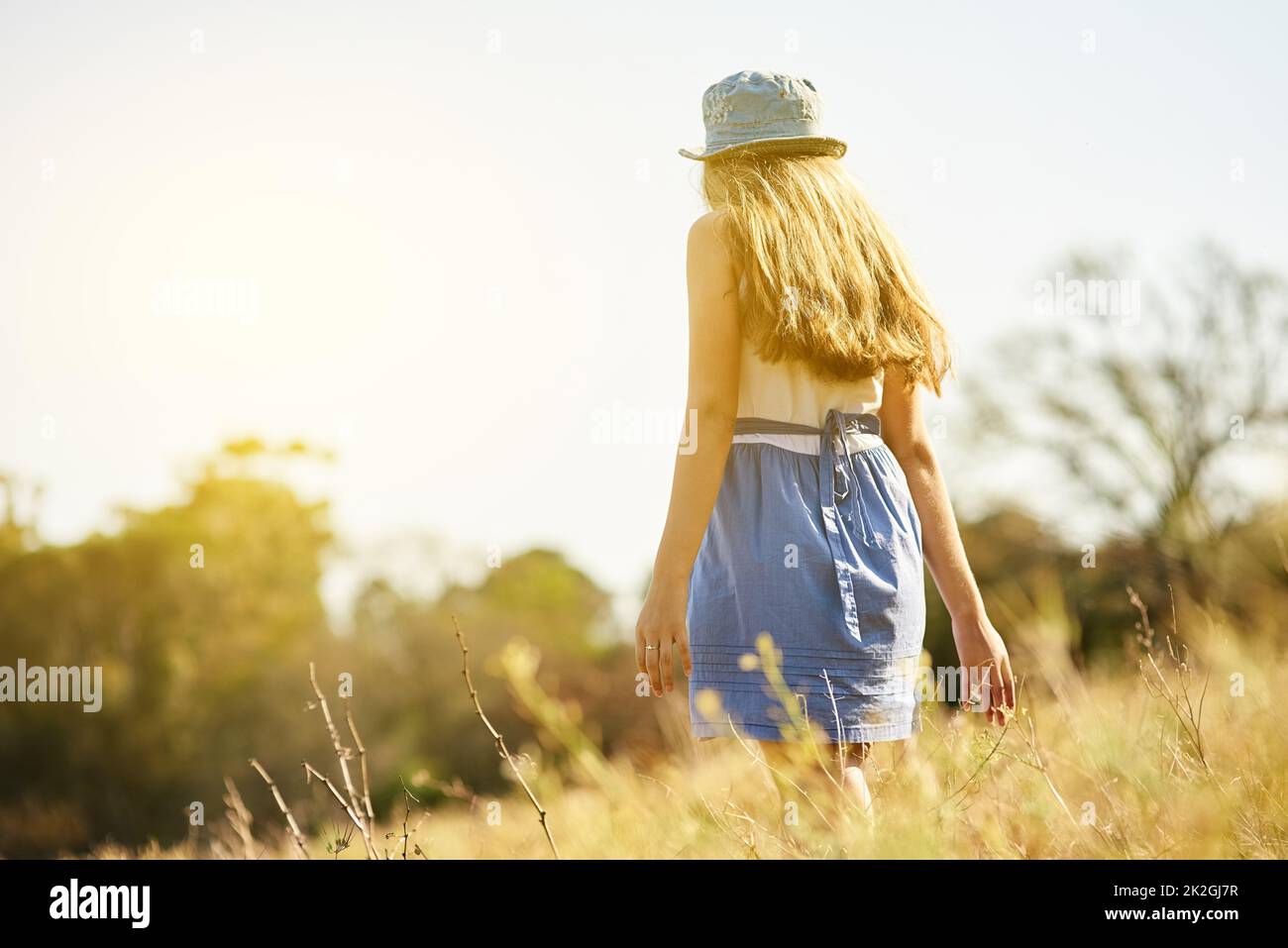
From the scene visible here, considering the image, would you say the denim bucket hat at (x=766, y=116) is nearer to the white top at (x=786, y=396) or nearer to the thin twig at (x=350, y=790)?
the white top at (x=786, y=396)

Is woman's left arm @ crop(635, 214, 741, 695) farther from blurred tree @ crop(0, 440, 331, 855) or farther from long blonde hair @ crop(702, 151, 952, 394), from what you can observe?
blurred tree @ crop(0, 440, 331, 855)

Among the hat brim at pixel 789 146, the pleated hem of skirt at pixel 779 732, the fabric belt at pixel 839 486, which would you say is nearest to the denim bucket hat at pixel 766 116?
the hat brim at pixel 789 146

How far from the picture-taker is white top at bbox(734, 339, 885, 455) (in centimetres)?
211

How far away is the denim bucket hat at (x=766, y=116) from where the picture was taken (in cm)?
225

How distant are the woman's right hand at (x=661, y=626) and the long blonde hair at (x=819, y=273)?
47 cm

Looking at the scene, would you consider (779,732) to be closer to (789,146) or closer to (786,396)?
(786,396)

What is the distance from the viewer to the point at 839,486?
2117mm

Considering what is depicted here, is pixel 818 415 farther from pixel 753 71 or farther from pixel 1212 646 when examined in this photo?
pixel 1212 646

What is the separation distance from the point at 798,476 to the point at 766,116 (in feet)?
2.44

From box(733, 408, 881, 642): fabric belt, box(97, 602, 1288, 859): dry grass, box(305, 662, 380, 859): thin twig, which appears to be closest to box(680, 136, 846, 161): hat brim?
box(733, 408, 881, 642): fabric belt

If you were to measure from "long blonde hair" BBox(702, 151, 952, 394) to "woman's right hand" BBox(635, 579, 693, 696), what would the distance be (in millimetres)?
472

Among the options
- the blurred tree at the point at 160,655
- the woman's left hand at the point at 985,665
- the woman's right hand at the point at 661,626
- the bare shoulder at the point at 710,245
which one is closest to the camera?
the woman's right hand at the point at 661,626

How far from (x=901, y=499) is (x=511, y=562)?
91.2 feet

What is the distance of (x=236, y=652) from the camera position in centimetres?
2481
